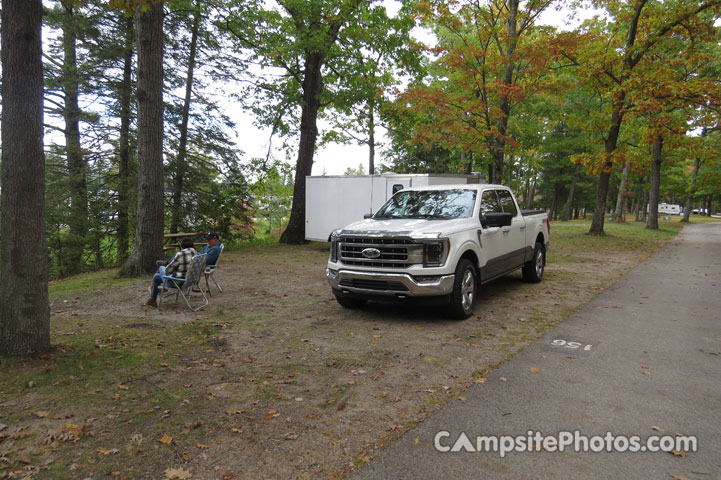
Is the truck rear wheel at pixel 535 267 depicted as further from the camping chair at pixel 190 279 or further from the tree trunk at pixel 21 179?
the tree trunk at pixel 21 179

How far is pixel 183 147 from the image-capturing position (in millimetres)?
17469

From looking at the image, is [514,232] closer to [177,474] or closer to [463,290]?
[463,290]

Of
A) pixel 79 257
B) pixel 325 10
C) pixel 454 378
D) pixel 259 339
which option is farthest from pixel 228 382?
pixel 325 10

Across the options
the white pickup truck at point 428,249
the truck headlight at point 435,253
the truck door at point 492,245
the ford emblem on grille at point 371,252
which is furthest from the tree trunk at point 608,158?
the ford emblem on grille at point 371,252

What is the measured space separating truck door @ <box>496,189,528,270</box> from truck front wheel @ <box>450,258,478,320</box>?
5.33 ft

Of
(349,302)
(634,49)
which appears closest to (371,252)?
(349,302)

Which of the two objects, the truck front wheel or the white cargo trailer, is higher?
the white cargo trailer

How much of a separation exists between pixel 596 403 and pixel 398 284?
9.74 ft

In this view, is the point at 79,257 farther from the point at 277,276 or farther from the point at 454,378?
the point at 454,378

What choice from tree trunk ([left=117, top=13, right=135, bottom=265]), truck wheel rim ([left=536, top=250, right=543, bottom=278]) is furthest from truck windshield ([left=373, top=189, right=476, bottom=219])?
tree trunk ([left=117, top=13, right=135, bottom=265])

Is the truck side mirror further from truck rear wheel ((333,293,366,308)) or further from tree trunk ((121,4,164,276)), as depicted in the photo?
tree trunk ((121,4,164,276))

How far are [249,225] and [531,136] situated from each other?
46.8ft

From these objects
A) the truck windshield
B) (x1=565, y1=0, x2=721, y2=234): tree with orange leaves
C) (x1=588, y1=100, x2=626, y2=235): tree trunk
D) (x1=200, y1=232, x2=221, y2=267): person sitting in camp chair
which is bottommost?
(x1=200, y1=232, x2=221, y2=267): person sitting in camp chair

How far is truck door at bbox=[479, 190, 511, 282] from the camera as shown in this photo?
7.36 meters
